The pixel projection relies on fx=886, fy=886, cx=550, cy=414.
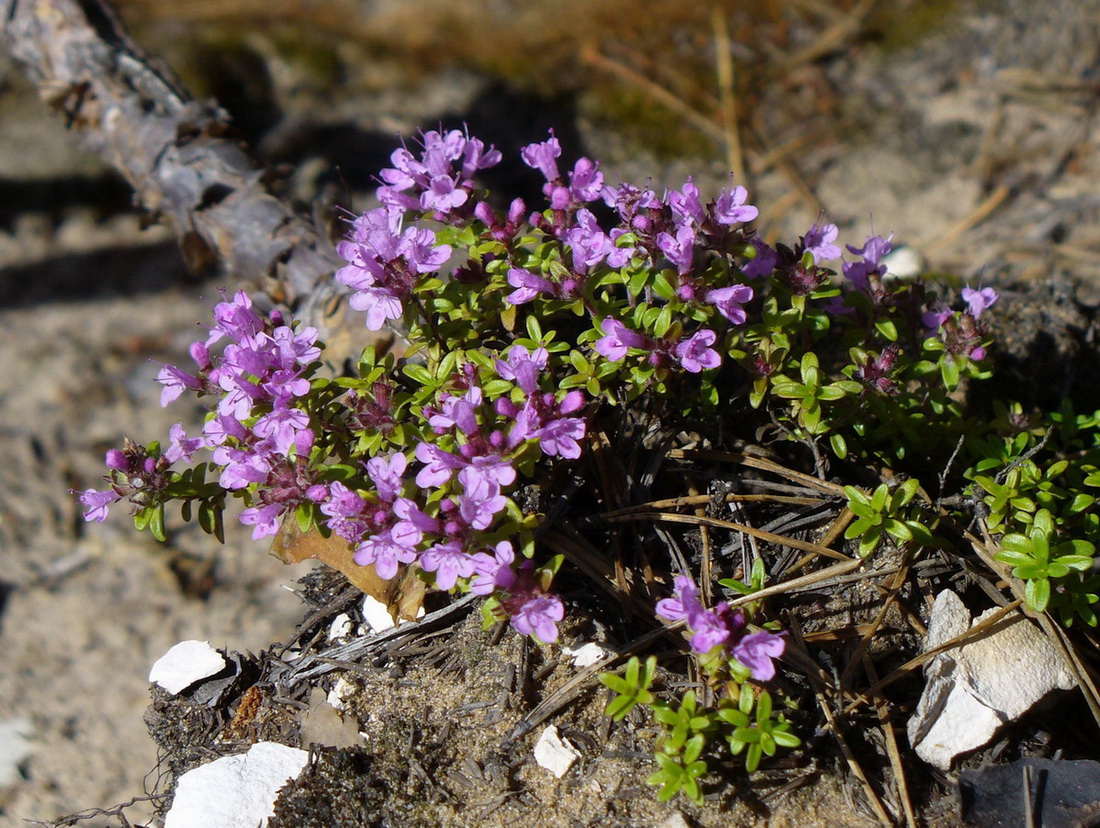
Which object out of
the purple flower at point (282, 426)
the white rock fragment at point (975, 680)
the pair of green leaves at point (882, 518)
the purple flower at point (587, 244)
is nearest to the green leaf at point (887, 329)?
the pair of green leaves at point (882, 518)

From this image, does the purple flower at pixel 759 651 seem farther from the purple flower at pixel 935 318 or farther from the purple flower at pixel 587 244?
the purple flower at pixel 935 318

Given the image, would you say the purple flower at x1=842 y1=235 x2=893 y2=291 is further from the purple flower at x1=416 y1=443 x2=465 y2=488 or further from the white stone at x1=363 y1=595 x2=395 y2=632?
the white stone at x1=363 y1=595 x2=395 y2=632

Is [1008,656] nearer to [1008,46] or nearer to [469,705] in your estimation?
[469,705]

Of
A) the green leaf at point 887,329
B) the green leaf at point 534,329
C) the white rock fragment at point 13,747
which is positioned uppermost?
the green leaf at point 887,329

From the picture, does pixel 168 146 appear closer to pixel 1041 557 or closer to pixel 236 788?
pixel 236 788

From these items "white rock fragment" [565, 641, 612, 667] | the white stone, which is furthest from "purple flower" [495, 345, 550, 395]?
the white stone

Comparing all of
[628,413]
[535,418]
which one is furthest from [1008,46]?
[535,418]

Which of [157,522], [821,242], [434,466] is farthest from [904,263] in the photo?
[157,522]
